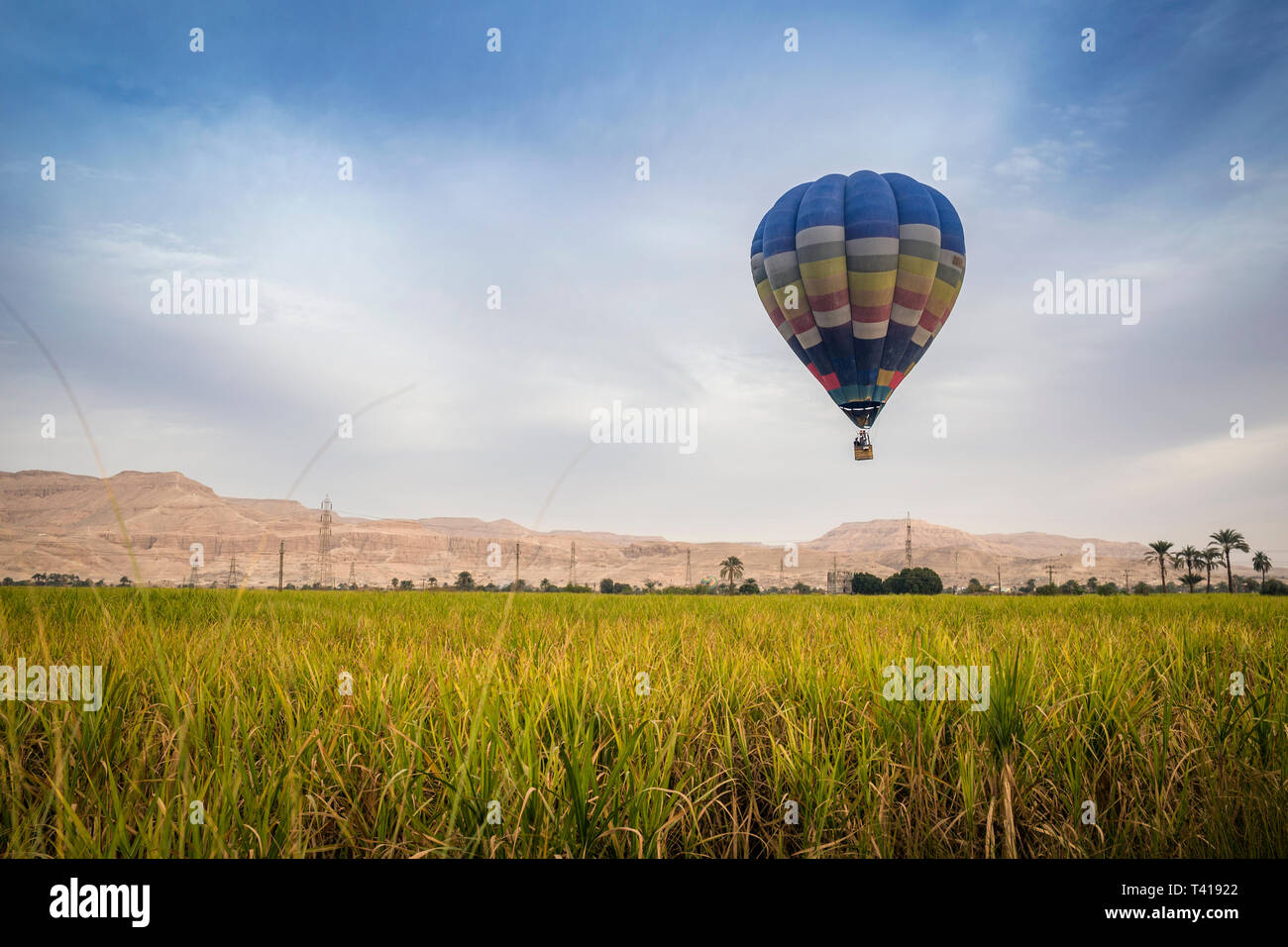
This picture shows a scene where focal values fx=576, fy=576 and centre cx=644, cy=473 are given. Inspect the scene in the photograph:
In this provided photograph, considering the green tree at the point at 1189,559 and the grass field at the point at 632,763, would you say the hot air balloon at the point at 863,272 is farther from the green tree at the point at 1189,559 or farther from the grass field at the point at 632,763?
the green tree at the point at 1189,559

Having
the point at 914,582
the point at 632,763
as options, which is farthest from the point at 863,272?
the point at 914,582

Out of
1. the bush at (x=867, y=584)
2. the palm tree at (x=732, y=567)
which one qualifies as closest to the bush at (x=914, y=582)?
the bush at (x=867, y=584)

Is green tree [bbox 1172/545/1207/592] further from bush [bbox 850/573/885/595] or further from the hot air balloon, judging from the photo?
the hot air balloon

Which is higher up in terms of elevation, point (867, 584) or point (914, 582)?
point (914, 582)

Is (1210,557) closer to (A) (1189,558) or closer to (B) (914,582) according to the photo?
A: (A) (1189,558)
